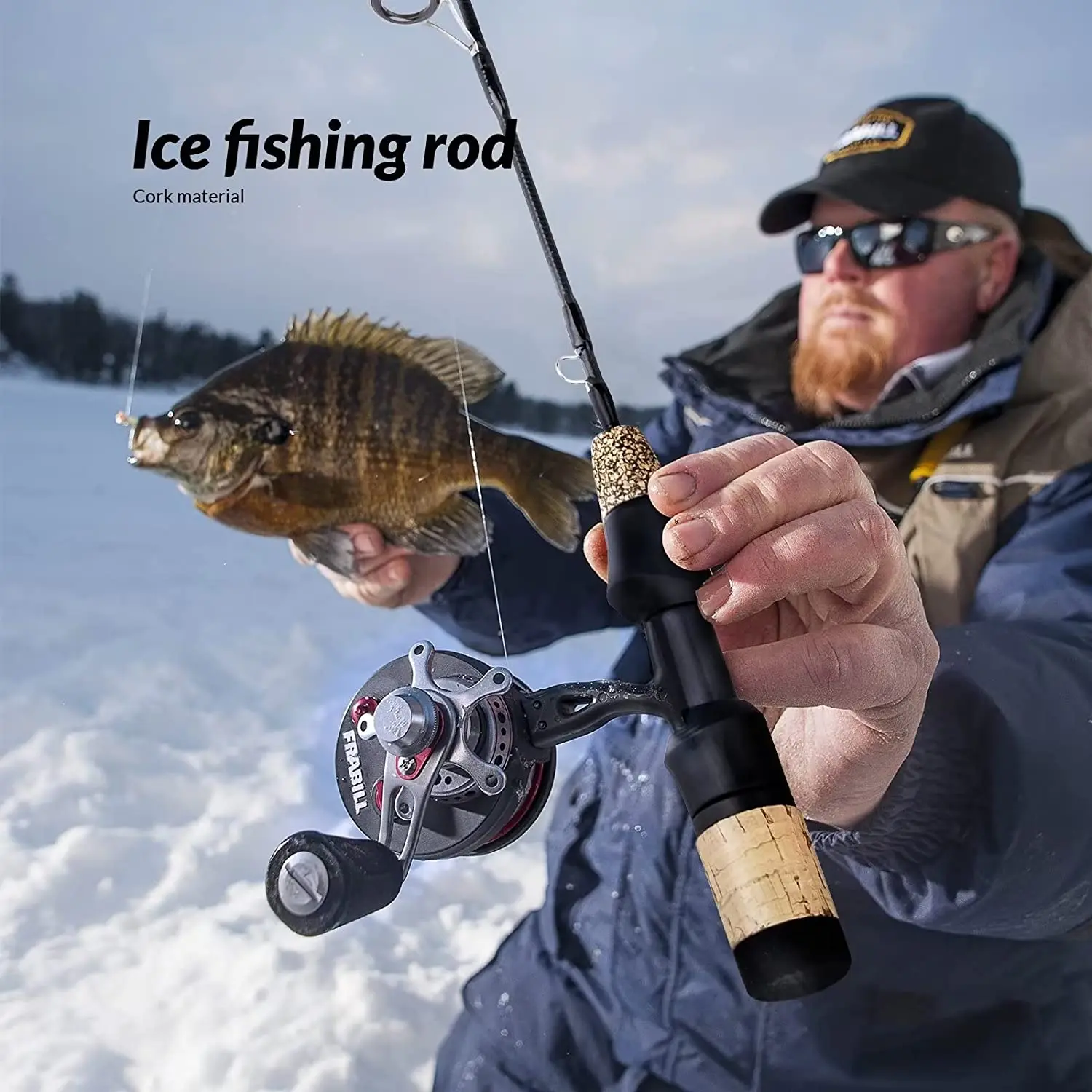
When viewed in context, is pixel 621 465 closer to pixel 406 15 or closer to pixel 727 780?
pixel 727 780

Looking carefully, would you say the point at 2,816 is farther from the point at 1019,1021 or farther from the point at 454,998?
the point at 1019,1021

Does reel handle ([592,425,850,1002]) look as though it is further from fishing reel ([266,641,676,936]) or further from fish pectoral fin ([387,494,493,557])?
fish pectoral fin ([387,494,493,557])

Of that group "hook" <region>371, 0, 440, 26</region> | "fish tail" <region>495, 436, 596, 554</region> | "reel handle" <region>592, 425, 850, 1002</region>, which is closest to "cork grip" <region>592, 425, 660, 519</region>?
"reel handle" <region>592, 425, 850, 1002</region>

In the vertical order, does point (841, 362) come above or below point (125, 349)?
above

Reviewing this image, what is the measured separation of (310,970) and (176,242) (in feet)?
3.87

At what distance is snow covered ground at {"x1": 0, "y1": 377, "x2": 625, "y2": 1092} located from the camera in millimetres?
1354

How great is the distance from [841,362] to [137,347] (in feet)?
5.23

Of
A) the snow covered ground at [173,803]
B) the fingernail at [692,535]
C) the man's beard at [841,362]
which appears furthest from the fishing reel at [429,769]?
the man's beard at [841,362]

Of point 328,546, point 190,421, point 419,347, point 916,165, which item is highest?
point 916,165

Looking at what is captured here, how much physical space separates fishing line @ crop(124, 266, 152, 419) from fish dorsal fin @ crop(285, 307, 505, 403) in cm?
17

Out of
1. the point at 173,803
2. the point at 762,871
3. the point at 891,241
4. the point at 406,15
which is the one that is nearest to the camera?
the point at 762,871

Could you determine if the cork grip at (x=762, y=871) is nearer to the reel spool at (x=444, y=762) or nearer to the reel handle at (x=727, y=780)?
the reel handle at (x=727, y=780)

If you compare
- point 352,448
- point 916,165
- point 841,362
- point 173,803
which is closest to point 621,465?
point 352,448

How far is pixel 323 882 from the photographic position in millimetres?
658
